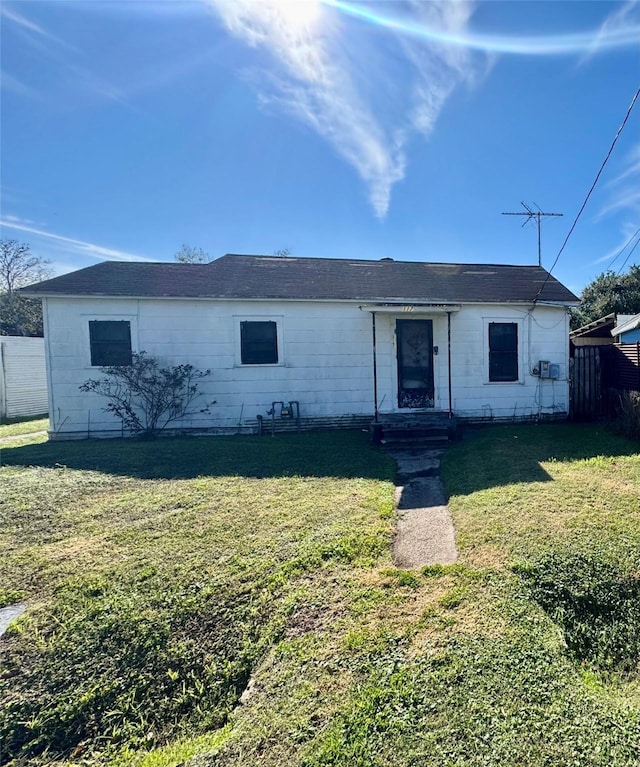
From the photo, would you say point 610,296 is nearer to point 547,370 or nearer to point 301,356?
point 547,370

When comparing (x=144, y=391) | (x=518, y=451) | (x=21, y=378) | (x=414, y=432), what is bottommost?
(x=518, y=451)

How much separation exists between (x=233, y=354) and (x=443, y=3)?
7.50 m

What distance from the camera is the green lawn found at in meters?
1.75

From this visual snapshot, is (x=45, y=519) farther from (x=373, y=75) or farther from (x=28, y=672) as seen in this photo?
(x=373, y=75)

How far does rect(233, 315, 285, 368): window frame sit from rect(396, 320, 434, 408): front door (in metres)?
3.05

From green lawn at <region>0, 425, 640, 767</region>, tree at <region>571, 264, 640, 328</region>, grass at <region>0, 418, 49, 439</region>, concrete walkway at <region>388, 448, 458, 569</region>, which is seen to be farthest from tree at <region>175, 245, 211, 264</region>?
concrete walkway at <region>388, 448, 458, 569</region>

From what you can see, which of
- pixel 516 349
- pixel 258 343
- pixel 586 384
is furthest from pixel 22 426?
pixel 586 384

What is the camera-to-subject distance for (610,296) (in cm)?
2159

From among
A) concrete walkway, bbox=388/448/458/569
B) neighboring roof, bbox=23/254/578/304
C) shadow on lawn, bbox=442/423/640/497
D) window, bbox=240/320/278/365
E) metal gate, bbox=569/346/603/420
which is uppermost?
neighboring roof, bbox=23/254/578/304

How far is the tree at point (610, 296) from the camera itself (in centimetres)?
2078

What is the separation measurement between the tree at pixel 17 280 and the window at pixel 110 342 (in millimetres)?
22693

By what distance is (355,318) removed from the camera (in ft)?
30.2

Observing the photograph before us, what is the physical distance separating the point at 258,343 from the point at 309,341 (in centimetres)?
128

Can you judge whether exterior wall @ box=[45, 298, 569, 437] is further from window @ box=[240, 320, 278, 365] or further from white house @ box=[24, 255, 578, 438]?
window @ box=[240, 320, 278, 365]
